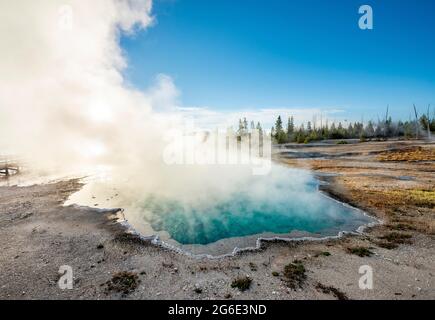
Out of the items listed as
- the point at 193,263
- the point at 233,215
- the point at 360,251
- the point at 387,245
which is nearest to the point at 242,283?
the point at 193,263

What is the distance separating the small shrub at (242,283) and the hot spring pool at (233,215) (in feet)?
9.79

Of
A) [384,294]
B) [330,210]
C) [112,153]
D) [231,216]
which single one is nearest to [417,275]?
[384,294]

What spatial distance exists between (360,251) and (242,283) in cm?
662

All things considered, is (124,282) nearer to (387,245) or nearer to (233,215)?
(233,215)

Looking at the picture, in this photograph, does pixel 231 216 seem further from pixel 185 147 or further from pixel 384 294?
pixel 185 147

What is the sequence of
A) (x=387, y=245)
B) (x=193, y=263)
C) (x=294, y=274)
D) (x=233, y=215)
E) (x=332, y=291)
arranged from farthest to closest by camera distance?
(x=233, y=215) → (x=387, y=245) → (x=193, y=263) → (x=294, y=274) → (x=332, y=291)

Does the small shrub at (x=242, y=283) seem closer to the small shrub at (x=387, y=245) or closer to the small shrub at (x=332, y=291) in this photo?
the small shrub at (x=332, y=291)

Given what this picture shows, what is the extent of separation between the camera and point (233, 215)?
18422 mm

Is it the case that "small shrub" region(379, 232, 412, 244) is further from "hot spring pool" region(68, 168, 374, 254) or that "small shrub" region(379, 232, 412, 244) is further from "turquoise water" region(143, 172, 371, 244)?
"hot spring pool" region(68, 168, 374, 254)

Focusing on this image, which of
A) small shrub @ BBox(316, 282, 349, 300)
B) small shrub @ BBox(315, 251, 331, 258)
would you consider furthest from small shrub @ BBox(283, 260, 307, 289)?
small shrub @ BBox(315, 251, 331, 258)

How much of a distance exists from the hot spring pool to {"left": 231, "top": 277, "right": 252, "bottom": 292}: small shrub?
299 cm

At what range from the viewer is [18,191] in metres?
26.0

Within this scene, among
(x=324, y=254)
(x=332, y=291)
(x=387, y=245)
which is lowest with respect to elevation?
(x=332, y=291)
